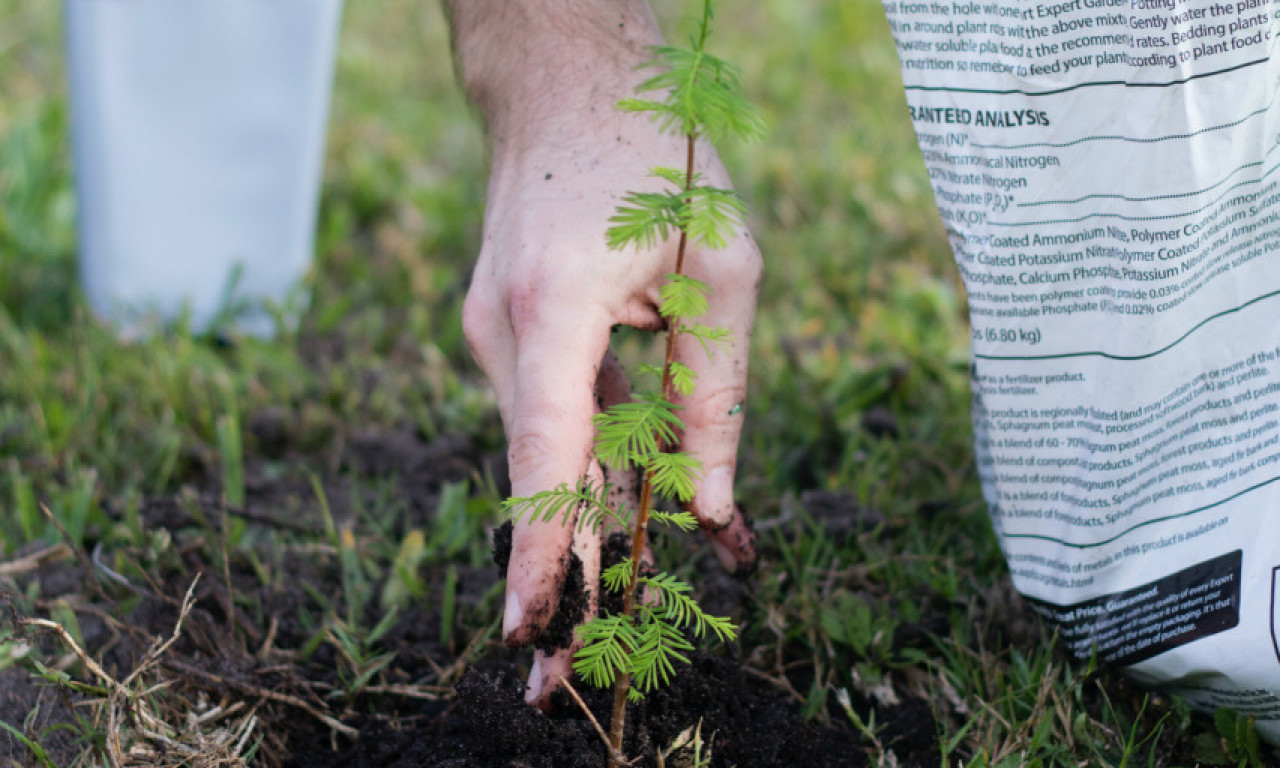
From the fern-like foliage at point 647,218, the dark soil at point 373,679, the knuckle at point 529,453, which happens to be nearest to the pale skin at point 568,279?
the knuckle at point 529,453

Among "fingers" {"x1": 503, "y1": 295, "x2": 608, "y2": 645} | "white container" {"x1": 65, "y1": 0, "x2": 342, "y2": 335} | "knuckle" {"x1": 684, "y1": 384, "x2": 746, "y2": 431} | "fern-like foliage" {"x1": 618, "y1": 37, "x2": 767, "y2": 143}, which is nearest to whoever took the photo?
"fern-like foliage" {"x1": 618, "y1": 37, "x2": 767, "y2": 143}

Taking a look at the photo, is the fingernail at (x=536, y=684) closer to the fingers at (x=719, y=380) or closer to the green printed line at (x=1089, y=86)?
the fingers at (x=719, y=380)

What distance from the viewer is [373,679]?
1745mm

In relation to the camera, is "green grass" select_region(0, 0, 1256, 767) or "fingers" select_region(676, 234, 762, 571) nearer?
"fingers" select_region(676, 234, 762, 571)

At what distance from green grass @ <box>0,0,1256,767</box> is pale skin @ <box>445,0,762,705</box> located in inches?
13.5

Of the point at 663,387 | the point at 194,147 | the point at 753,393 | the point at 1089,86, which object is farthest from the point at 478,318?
the point at 194,147

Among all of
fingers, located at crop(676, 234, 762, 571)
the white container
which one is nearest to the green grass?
the white container

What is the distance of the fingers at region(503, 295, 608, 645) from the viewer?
4.52 feet

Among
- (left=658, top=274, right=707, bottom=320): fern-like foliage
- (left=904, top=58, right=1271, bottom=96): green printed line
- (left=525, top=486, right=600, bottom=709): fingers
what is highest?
(left=904, top=58, right=1271, bottom=96): green printed line

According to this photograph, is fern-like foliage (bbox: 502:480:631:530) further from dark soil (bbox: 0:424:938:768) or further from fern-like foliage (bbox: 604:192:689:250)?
fern-like foliage (bbox: 604:192:689:250)

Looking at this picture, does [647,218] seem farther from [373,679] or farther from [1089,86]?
[373,679]

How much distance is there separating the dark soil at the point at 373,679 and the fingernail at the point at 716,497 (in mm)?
147

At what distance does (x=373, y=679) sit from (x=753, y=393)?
1163 mm

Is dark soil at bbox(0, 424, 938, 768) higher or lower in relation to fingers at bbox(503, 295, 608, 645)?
lower
